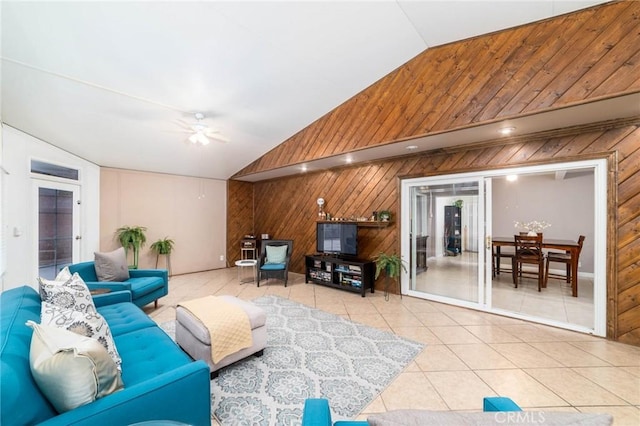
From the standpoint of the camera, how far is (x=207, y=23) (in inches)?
90.7

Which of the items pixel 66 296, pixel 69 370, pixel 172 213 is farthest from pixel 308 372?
pixel 172 213

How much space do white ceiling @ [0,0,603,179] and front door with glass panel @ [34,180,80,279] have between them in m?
0.80

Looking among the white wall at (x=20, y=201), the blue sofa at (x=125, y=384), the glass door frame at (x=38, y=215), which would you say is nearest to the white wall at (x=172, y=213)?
the glass door frame at (x=38, y=215)

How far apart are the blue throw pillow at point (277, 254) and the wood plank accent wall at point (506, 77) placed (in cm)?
268

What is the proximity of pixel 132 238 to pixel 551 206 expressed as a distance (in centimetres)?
810

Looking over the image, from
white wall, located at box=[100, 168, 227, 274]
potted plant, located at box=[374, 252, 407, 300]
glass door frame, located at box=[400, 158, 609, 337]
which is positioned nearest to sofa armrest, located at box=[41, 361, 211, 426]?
potted plant, located at box=[374, 252, 407, 300]

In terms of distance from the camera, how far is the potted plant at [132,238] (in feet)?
16.3

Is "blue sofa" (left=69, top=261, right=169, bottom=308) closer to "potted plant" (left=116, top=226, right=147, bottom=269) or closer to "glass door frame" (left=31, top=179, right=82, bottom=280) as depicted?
"glass door frame" (left=31, top=179, right=82, bottom=280)

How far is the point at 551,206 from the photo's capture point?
4.92m

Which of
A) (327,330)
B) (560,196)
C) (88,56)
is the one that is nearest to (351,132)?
(327,330)

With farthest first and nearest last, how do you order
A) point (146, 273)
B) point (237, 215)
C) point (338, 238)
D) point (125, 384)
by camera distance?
point (237, 215), point (338, 238), point (146, 273), point (125, 384)

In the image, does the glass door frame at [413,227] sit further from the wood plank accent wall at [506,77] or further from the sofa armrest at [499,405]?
the sofa armrest at [499,405]

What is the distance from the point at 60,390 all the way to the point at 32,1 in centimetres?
270

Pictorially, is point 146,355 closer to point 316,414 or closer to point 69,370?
point 69,370
